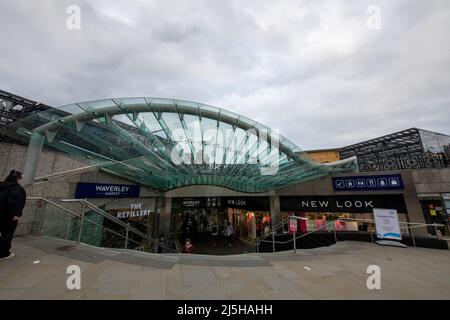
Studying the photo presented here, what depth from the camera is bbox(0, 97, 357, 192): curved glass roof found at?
7.36 m

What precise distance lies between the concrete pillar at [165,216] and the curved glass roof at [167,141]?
2.52m

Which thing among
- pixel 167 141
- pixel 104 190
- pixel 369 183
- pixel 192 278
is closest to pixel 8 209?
pixel 192 278

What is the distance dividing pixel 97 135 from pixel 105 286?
7871mm

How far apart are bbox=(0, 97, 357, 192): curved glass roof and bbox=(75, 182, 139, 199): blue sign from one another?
84 centimetres

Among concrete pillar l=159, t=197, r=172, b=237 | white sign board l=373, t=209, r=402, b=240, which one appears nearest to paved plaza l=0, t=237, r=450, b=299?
white sign board l=373, t=209, r=402, b=240

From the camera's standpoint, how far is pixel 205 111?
8.32 metres

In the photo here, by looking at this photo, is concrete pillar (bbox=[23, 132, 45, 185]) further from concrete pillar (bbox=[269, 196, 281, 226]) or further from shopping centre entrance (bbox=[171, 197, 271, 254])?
concrete pillar (bbox=[269, 196, 281, 226])

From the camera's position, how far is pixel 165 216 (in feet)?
51.0

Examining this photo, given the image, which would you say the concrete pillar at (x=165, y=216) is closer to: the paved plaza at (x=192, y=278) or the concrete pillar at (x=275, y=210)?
the concrete pillar at (x=275, y=210)

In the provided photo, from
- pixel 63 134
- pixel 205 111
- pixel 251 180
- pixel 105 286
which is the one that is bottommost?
pixel 105 286

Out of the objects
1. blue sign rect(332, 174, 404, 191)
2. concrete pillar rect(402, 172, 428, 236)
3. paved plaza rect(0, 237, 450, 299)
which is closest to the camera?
paved plaza rect(0, 237, 450, 299)

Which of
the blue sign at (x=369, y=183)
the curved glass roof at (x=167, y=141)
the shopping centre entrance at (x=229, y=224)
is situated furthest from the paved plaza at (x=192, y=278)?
the shopping centre entrance at (x=229, y=224)
